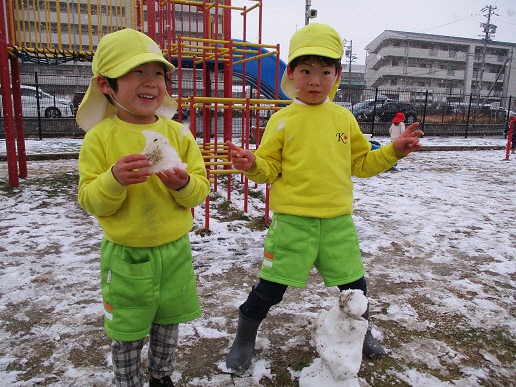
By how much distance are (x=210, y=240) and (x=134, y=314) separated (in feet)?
7.80

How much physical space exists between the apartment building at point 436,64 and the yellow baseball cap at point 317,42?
60024mm

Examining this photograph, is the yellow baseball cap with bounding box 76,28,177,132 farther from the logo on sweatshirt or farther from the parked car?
the parked car

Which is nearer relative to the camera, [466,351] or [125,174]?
[125,174]

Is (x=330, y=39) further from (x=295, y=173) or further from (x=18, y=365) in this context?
(x=18, y=365)

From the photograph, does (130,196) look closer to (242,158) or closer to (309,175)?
(242,158)

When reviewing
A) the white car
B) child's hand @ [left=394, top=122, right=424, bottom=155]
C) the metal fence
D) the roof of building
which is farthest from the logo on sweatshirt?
the roof of building

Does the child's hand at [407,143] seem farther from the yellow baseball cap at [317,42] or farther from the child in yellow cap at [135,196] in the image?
the child in yellow cap at [135,196]

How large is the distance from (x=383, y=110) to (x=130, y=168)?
19.5 meters

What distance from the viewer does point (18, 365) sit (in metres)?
2.07

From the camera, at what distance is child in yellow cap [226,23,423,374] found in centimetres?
193

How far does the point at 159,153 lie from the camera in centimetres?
146

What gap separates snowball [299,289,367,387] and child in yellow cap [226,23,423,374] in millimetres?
212

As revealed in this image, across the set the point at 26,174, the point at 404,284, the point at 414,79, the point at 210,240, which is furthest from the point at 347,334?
the point at 414,79

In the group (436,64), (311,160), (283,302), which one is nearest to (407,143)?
(311,160)
